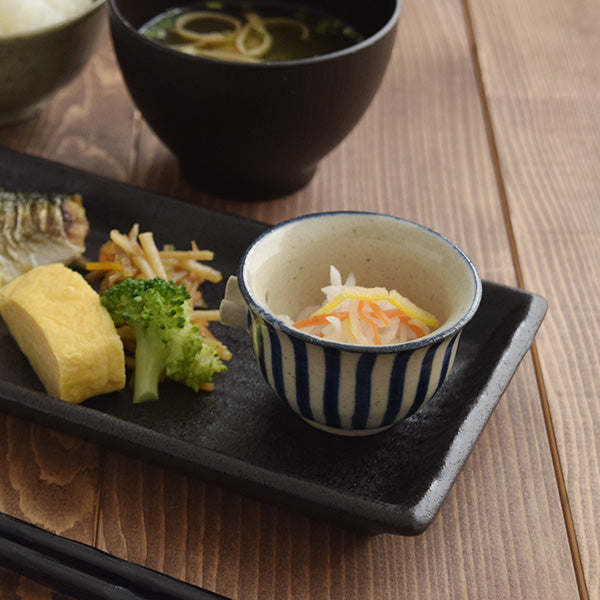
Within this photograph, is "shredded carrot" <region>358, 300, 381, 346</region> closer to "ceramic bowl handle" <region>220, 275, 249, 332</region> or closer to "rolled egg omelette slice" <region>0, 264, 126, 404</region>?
"ceramic bowl handle" <region>220, 275, 249, 332</region>

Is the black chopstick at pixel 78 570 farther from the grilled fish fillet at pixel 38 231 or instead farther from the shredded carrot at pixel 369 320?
the grilled fish fillet at pixel 38 231

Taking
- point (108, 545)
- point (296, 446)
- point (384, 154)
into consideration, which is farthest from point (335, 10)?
point (108, 545)

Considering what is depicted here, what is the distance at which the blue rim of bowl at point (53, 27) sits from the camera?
232 centimetres

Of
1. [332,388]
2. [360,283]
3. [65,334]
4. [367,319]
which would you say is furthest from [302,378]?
[65,334]

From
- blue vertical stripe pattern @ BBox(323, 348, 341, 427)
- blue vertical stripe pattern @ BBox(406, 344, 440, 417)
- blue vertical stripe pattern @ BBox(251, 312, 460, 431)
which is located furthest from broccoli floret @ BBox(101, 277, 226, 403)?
blue vertical stripe pattern @ BBox(406, 344, 440, 417)

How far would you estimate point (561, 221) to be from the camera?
2500mm

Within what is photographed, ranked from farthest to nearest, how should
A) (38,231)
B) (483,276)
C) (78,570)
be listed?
(483,276)
(38,231)
(78,570)

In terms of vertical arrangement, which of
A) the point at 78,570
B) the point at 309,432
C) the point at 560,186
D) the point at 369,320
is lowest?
the point at 560,186

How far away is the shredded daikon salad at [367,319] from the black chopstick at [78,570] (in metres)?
0.50

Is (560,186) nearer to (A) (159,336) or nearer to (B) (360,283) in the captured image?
(B) (360,283)

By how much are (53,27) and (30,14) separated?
3.8 inches

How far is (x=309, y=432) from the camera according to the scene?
1.73m

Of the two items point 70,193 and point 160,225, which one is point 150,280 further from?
point 70,193

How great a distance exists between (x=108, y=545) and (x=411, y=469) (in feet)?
1.80
